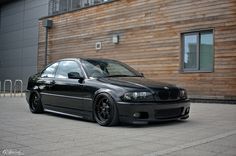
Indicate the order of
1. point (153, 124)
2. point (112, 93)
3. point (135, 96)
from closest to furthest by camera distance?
1. point (135, 96)
2. point (112, 93)
3. point (153, 124)

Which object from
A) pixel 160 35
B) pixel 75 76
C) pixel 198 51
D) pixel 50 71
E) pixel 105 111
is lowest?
pixel 105 111

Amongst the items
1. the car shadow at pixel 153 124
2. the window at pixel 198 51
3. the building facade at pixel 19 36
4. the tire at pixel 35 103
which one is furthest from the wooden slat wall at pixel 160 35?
the tire at pixel 35 103

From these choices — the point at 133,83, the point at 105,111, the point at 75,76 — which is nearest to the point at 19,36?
the point at 75,76

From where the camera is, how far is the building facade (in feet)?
80.7

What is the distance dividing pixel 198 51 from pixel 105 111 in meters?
7.32

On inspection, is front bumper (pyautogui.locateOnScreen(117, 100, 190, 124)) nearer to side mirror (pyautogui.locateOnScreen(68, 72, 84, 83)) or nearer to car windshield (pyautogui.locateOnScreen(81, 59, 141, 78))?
car windshield (pyautogui.locateOnScreen(81, 59, 141, 78))

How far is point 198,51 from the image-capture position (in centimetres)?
1361

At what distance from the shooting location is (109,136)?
6.03 metres

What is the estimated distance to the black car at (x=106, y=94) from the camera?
6.84 m

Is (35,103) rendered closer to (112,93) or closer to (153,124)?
(112,93)

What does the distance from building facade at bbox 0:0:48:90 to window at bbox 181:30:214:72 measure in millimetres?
12130

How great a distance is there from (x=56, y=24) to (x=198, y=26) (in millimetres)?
10070

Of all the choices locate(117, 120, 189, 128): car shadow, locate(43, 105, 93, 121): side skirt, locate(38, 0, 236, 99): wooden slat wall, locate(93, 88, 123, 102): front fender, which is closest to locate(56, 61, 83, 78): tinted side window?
locate(43, 105, 93, 121): side skirt

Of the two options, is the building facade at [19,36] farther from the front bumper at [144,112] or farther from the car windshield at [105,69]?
the front bumper at [144,112]
